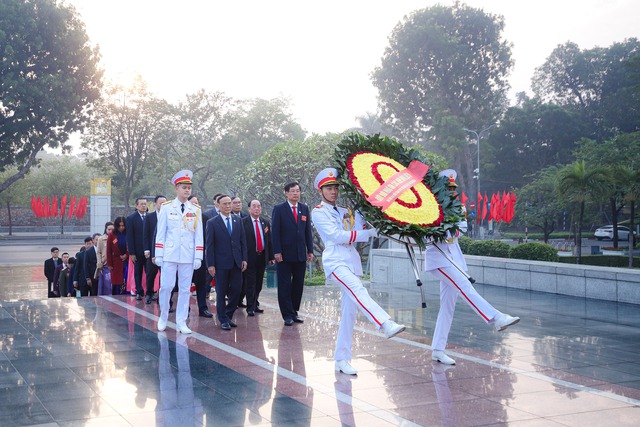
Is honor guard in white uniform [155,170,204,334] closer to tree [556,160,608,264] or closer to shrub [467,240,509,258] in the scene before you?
shrub [467,240,509,258]

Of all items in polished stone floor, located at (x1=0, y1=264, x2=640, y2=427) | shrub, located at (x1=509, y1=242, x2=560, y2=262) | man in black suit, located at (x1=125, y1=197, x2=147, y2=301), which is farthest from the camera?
shrub, located at (x1=509, y1=242, x2=560, y2=262)

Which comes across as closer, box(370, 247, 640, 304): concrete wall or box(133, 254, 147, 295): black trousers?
box(370, 247, 640, 304): concrete wall

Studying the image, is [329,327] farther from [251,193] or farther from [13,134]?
[13,134]

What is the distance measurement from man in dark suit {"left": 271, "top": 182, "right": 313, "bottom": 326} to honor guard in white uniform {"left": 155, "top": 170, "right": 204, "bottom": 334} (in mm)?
1107

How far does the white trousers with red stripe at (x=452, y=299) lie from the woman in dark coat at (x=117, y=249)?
6.98m

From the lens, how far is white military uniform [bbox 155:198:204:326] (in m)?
8.42

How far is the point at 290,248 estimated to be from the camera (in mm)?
9164

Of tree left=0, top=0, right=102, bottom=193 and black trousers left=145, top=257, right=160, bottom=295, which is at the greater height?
tree left=0, top=0, right=102, bottom=193

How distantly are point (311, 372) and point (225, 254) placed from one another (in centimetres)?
312

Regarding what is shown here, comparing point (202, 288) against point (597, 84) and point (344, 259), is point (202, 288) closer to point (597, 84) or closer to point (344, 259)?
point (344, 259)

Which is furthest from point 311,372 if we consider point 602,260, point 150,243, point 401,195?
point 602,260

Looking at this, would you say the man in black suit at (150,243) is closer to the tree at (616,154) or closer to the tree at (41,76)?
the tree at (616,154)

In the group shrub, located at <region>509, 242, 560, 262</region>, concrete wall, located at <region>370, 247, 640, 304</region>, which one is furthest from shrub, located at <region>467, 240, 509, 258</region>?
concrete wall, located at <region>370, 247, 640, 304</region>

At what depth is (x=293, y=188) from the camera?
8945 millimetres
